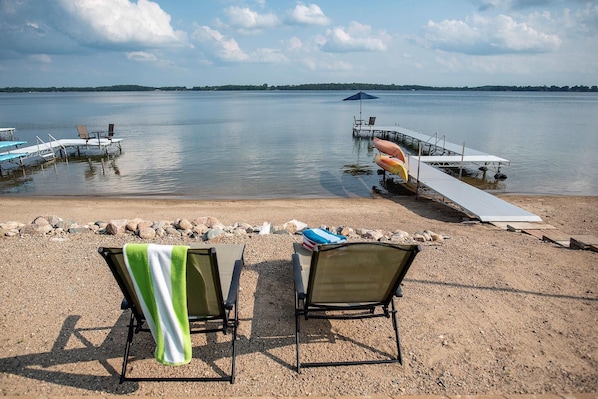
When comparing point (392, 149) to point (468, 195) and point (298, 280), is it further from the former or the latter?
point (298, 280)

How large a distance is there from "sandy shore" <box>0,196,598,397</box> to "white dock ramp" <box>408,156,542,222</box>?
9.36ft

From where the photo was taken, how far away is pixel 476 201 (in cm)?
1020

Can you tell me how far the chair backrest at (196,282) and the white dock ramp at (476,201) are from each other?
7594 millimetres

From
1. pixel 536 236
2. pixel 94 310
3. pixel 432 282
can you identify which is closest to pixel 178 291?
pixel 94 310

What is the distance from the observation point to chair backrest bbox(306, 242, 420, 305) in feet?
9.95

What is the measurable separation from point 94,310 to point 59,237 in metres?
2.82

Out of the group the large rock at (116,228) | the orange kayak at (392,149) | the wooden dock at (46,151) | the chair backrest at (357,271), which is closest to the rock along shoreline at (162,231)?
the large rock at (116,228)

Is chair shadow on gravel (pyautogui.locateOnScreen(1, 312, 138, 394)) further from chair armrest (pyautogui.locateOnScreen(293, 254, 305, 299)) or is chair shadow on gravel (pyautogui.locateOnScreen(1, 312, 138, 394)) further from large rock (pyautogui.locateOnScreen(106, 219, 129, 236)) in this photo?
large rock (pyautogui.locateOnScreen(106, 219, 129, 236))

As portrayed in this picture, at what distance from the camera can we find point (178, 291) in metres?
2.81

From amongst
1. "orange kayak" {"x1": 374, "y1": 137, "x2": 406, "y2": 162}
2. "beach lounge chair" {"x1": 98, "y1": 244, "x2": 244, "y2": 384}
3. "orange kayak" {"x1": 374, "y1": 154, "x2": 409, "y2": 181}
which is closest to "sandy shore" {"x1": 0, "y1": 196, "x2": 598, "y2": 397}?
"beach lounge chair" {"x1": 98, "y1": 244, "x2": 244, "y2": 384}

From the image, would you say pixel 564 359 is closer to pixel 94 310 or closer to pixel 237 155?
pixel 94 310

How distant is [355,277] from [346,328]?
2.65ft

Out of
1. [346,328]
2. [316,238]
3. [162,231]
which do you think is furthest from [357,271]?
[162,231]

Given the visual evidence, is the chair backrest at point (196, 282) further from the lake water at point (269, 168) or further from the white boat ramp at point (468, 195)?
the lake water at point (269, 168)
